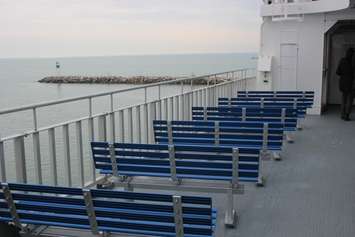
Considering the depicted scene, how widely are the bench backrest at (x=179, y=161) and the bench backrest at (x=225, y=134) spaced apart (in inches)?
35.8

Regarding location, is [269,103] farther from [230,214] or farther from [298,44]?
[230,214]

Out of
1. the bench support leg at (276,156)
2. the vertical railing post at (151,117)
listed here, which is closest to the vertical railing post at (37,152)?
the vertical railing post at (151,117)

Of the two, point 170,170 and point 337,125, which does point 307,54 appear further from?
point 170,170

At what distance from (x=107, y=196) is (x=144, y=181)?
4.70ft

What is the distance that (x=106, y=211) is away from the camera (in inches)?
104

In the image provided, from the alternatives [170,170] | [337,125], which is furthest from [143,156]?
[337,125]

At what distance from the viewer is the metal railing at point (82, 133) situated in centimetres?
359

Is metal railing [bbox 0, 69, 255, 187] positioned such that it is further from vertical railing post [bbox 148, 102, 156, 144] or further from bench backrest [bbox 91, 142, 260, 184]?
bench backrest [bbox 91, 142, 260, 184]

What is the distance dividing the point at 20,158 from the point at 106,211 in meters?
1.22

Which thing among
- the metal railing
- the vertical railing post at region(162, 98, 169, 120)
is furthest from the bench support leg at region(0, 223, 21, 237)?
the vertical railing post at region(162, 98, 169, 120)

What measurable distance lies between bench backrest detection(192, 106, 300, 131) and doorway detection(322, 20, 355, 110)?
507 cm

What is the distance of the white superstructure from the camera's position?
9781mm

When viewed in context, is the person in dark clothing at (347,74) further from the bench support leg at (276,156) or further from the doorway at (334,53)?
the bench support leg at (276,156)

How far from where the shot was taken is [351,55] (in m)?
8.83
